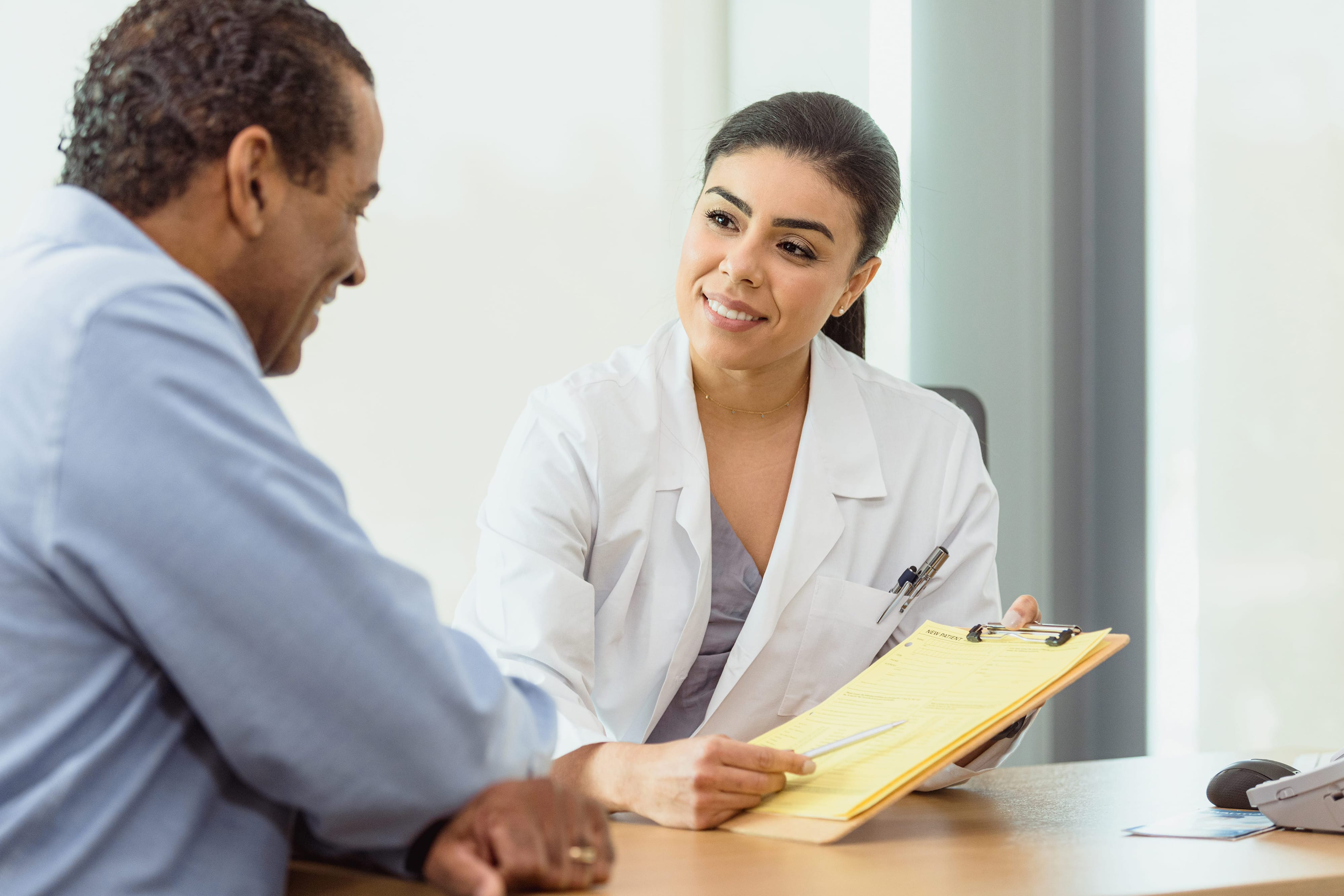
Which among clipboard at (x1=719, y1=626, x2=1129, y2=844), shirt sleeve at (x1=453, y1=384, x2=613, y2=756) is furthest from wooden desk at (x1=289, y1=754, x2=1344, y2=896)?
shirt sleeve at (x1=453, y1=384, x2=613, y2=756)

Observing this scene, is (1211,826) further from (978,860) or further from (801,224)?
(801,224)

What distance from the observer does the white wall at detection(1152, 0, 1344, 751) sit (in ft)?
7.10

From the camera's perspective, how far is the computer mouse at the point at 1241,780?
1.07m

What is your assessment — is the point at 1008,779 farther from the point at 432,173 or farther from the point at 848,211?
the point at 432,173

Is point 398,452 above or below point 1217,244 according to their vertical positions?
below

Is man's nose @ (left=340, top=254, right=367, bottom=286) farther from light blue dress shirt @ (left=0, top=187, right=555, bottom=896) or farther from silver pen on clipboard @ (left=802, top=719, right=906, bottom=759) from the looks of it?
silver pen on clipboard @ (left=802, top=719, right=906, bottom=759)

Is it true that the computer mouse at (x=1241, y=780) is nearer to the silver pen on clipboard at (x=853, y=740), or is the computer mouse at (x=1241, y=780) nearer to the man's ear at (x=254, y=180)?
the silver pen on clipboard at (x=853, y=740)

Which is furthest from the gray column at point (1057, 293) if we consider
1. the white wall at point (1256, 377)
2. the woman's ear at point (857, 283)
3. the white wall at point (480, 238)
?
the woman's ear at point (857, 283)

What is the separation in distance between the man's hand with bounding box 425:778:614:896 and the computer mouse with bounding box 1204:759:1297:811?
66cm

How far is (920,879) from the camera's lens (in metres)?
0.82

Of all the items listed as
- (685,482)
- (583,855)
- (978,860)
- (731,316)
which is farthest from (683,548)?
(583,855)

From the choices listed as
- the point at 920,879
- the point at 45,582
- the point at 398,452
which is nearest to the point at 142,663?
the point at 45,582

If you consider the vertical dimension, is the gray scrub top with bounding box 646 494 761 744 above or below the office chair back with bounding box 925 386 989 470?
below

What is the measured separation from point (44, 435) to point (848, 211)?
118 centimetres
